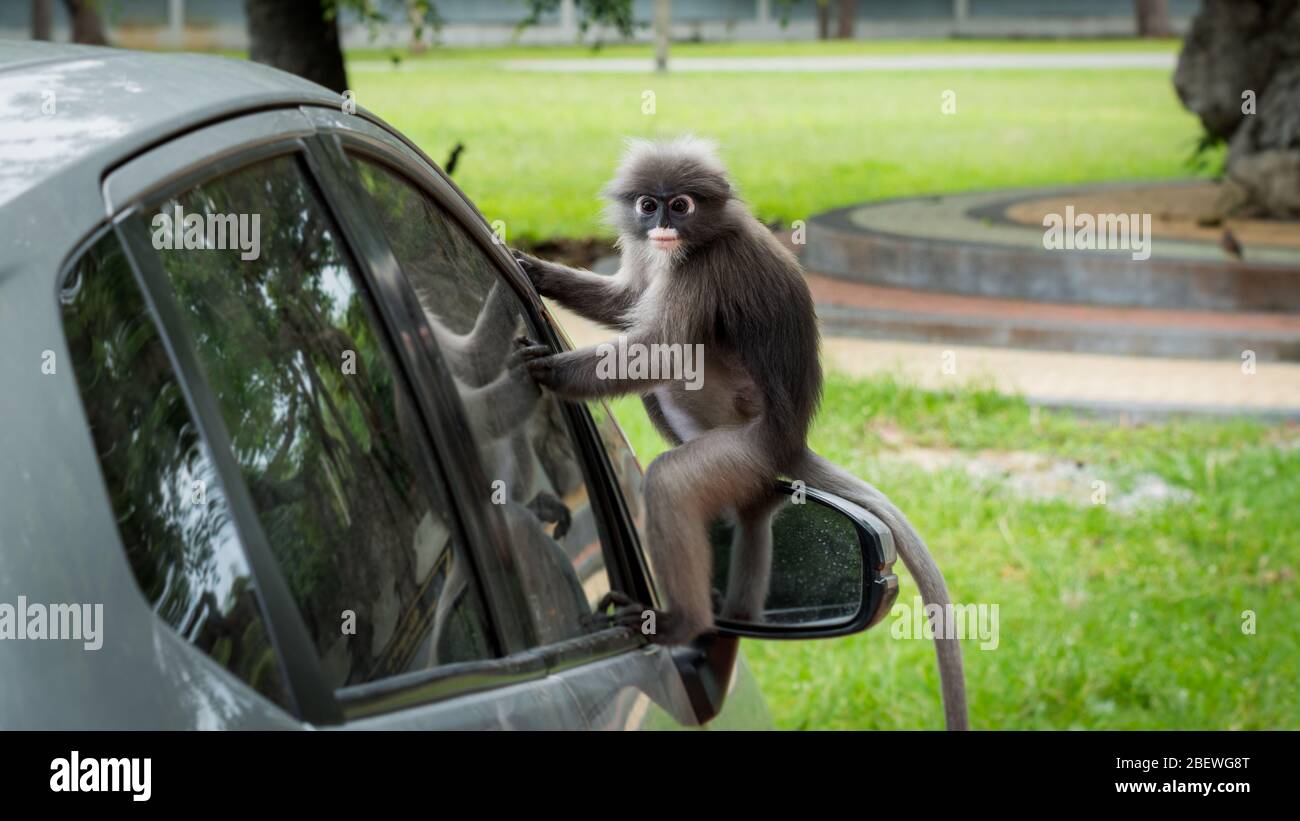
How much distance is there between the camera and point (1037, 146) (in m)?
25.8

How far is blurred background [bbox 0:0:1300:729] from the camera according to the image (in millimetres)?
5953

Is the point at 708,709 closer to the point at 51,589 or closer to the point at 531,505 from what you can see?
the point at 531,505

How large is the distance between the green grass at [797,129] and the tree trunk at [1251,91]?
13.6 ft

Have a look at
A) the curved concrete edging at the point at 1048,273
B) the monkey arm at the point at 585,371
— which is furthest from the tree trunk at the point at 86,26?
the monkey arm at the point at 585,371

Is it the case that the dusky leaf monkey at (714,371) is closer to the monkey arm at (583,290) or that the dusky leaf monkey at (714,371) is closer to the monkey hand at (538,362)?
the monkey arm at (583,290)

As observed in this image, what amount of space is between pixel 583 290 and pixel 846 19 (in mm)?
58220

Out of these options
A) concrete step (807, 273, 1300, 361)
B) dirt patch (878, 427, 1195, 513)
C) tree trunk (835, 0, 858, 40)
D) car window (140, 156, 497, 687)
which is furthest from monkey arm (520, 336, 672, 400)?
tree trunk (835, 0, 858, 40)

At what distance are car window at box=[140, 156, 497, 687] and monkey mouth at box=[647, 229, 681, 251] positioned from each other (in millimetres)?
1549

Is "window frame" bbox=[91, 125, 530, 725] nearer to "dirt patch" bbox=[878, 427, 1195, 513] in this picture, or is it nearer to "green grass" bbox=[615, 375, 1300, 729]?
"green grass" bbox=[615, 375, 1300, 729]

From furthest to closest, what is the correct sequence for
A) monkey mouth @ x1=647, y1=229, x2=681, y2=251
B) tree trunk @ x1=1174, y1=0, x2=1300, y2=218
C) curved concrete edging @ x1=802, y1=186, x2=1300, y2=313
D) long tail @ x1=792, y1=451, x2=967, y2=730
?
tree trunk @ x1=1174, y1=0, x2=1300, y2=218
curved concrete edging @ x1=802, y1=186, x2=1300, y2=313
monkey mouth @ x1=647, y1=229, x2=681, y2=251
long tail @ x1=792, y1=451, x2=967, y2=730

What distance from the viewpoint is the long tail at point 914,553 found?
11.2 ft

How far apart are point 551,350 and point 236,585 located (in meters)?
1.53

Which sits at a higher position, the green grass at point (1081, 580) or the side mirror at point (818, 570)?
the side mirror at point (818, 570)

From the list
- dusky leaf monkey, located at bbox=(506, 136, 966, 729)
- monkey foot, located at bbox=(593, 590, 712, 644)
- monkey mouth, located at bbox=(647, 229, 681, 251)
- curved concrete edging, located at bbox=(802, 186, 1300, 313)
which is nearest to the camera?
monkey foot, located at bbox=(593, 590, 712, 644)
